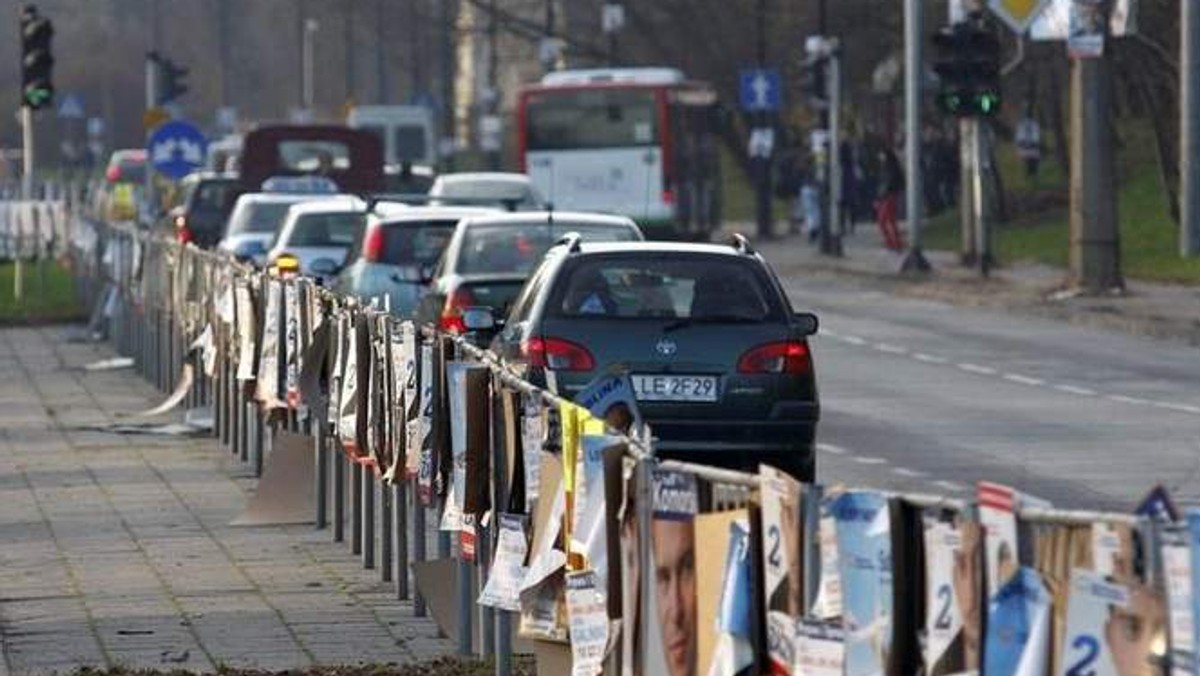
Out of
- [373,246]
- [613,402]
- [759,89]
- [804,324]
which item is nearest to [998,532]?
[613,402]

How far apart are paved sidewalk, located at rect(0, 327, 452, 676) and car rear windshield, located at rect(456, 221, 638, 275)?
2.01 meters

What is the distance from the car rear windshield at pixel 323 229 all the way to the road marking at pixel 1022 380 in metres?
6.66

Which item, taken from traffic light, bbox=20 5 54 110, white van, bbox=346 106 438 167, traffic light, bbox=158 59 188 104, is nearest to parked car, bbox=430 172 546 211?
traffic light, bbox=20 5 54 110

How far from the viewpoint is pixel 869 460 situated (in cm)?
1984

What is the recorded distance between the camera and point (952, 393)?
25719 millimetres

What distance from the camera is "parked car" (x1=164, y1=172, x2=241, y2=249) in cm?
4547

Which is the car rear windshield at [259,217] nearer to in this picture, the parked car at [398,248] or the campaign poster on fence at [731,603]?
the parked car at [398,248]

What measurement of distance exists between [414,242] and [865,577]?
64.8 ft

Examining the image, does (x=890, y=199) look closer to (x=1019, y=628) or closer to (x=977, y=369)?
(x=977, y=369)

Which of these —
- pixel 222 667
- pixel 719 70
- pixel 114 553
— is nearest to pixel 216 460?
pixel 114 553

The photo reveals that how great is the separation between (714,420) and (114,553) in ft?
10.7

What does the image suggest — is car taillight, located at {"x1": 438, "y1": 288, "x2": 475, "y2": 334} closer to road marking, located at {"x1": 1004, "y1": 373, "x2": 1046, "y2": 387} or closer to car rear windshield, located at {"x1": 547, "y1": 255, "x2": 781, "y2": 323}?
car rear windshield, located at {"x1": 547, "y1": 255, "x2": 781, "y2": 323}

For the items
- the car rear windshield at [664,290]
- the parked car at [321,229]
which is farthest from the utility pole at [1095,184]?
the car rear windshield at [664,290]

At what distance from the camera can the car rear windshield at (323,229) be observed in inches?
1244
